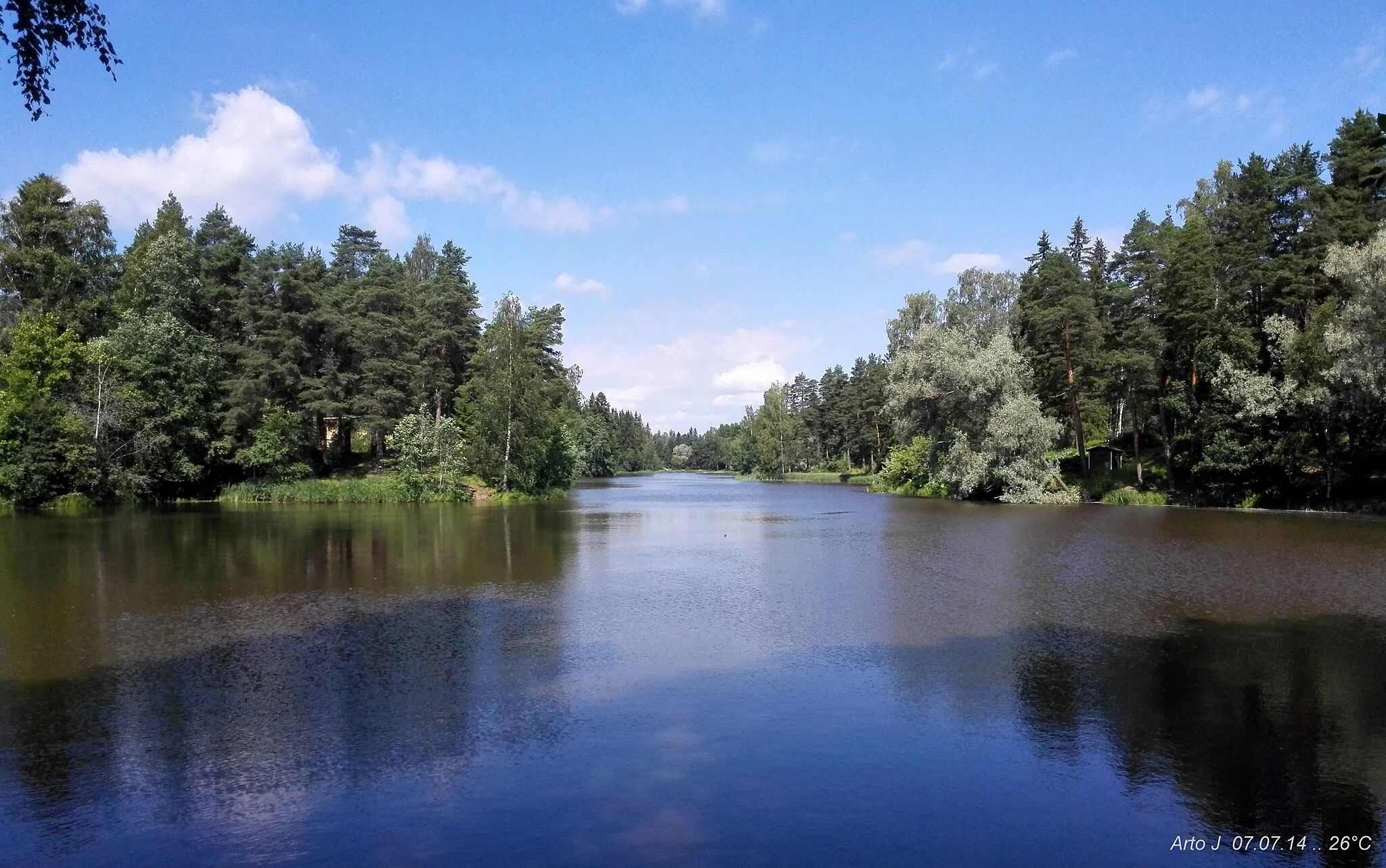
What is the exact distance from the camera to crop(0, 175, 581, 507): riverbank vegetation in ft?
156

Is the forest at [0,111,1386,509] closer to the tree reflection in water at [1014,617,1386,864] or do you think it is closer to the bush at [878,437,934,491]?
the bush at [878,437,934,491]

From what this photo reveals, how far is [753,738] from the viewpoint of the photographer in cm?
922

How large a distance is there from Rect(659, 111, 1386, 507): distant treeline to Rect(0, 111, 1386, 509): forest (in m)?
0.17

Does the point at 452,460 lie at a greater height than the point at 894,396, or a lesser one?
lesser

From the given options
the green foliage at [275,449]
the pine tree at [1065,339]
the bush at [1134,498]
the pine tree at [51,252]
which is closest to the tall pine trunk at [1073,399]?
the pine tree at [1065,339]

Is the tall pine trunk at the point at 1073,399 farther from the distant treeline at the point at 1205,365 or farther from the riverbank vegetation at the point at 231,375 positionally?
the riverbank vegetation at the point at 231,375

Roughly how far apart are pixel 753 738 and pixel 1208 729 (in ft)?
17.8

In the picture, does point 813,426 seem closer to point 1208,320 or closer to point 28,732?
point 1208,320

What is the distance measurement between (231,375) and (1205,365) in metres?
62.0

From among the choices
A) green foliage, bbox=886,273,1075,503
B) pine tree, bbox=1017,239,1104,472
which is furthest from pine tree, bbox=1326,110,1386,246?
green foliage, bbox=886,273,1075,503

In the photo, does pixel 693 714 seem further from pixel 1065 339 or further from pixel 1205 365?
pixel 1065 339

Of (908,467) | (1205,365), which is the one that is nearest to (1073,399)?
(1205,365)

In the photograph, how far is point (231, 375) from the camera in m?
56.2

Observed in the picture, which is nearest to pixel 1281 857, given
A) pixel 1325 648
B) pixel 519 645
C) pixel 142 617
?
pixel 1325 648
